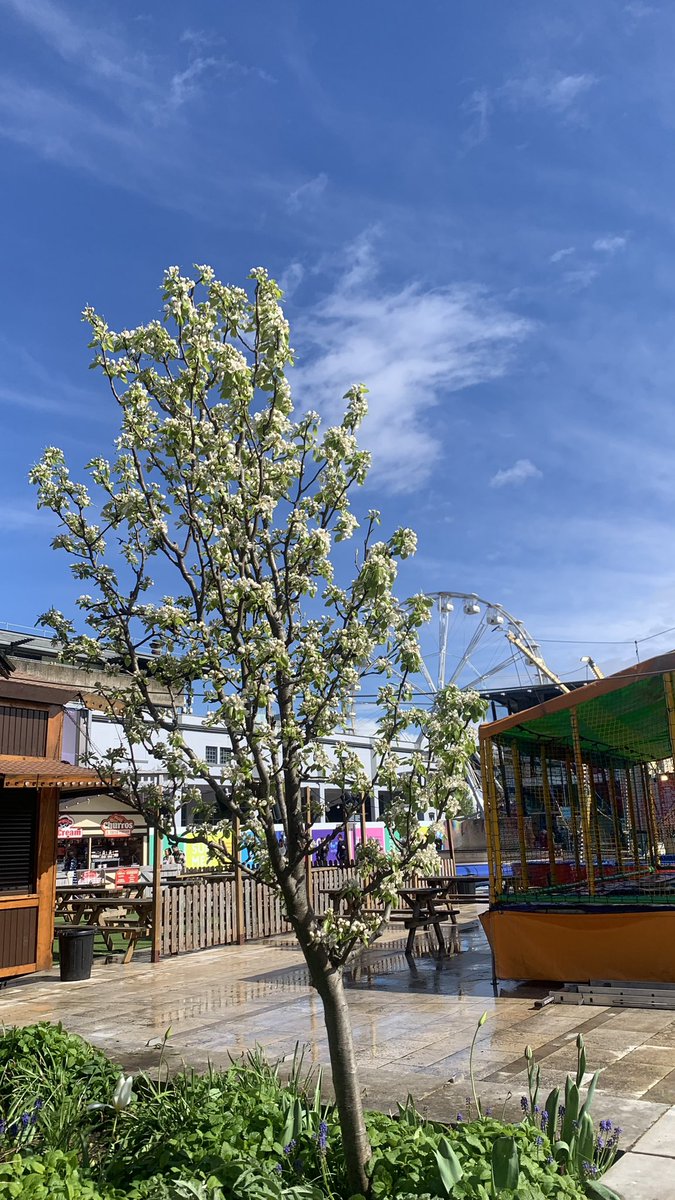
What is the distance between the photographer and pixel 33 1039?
5738 mm

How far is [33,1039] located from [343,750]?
3507 mm

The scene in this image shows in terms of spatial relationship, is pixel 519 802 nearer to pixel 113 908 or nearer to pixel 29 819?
pixel 29 819

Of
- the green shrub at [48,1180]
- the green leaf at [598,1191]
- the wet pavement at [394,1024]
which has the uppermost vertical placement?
the green shrub at [48,1180]

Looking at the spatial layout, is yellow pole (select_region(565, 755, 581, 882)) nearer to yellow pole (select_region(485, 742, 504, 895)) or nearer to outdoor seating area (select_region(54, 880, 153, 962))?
yellow pole (select_region(485, 742, 504, 895))

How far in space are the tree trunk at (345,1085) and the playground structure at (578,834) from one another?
5.89 metres

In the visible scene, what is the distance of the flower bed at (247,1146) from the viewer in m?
3.45

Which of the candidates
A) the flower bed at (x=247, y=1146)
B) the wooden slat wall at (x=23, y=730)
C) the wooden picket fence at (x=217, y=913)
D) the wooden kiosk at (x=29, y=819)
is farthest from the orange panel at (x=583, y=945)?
the wooden slat wall at (x=23, y=730)

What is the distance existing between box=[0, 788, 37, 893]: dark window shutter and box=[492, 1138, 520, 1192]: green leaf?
9921 mm

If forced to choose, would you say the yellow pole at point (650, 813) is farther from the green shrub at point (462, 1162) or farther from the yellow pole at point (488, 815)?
the green shrub at point (462, 1162)

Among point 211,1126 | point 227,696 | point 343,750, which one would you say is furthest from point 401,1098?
point 227,696

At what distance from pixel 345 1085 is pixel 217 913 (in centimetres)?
1178

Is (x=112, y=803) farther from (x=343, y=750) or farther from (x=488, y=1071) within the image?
(x=343, y=750)

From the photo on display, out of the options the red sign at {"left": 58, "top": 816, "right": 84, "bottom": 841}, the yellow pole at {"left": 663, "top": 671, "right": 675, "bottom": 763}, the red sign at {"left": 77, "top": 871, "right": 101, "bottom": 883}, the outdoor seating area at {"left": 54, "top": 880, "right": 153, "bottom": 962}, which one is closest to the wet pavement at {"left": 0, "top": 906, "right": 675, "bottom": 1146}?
the outdoor seating area at {"left": 54, "top": 880, "right": 153, "bottom": 962}

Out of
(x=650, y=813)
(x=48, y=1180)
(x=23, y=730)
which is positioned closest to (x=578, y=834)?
(x=650, y=813)
